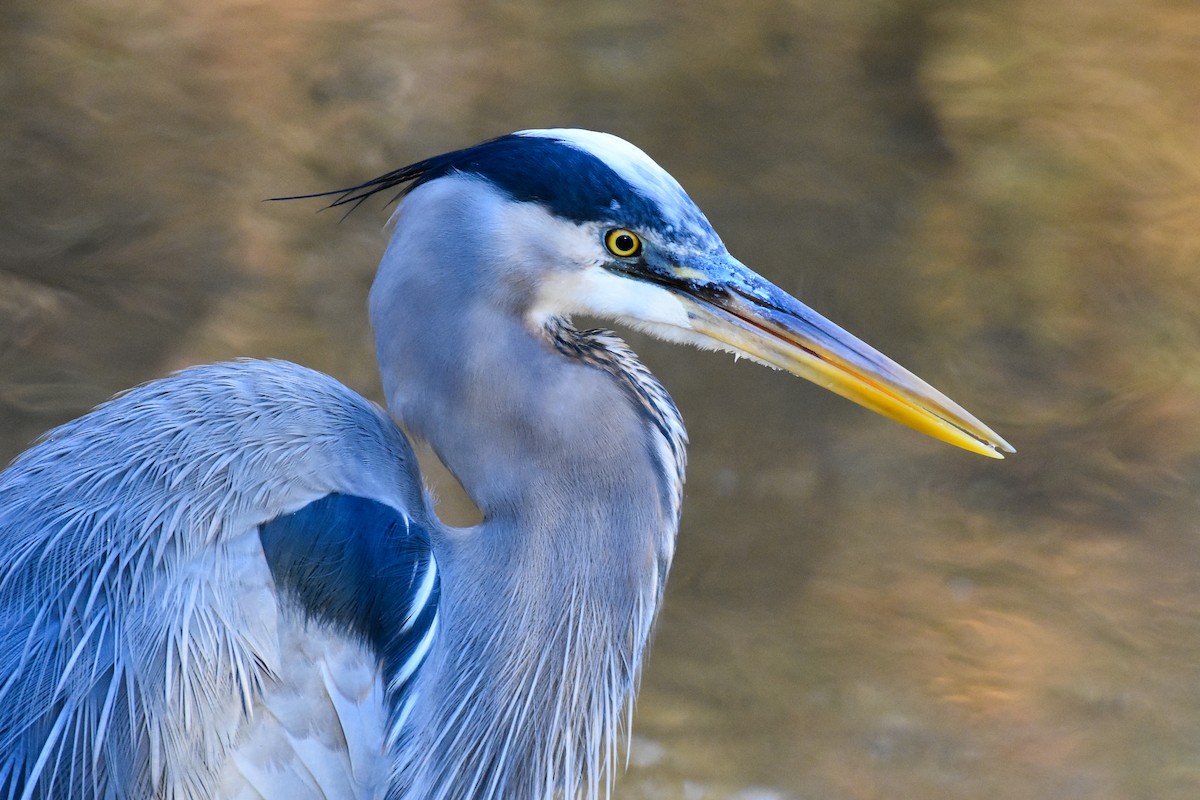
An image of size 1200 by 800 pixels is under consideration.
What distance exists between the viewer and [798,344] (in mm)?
1679

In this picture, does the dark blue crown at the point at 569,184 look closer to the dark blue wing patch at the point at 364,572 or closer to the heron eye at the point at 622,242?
the heron eye at the point at 622,242

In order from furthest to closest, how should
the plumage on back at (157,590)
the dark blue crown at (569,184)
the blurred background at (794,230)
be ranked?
the blurred background at (794,230) → the dark blue crown at (569,184) → the plumage on back at (157,590)

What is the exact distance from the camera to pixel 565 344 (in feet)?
5.48

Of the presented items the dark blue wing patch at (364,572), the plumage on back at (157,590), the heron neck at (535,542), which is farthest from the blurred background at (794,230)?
the plumage on back at (157,590)

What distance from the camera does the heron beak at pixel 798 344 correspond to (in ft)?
5.41

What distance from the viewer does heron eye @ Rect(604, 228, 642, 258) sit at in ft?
5.28

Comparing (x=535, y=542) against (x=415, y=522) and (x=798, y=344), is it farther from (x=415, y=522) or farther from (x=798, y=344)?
(x=798, y=344)

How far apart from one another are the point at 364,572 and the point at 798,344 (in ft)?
2.13

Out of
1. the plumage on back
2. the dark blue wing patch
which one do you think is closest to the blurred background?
the dark blue wing patch

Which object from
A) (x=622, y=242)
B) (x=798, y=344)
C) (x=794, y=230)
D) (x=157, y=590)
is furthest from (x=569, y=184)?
(x=794, y=230)

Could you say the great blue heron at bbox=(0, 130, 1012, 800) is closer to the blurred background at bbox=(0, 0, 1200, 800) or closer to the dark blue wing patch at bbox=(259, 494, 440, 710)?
the dark blue wing patch at bbox=(259, 494, 440, 710)

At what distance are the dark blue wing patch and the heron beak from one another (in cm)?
49

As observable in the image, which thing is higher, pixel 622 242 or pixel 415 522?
pixel 622 242

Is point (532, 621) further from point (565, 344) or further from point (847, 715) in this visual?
point (847, 715)
